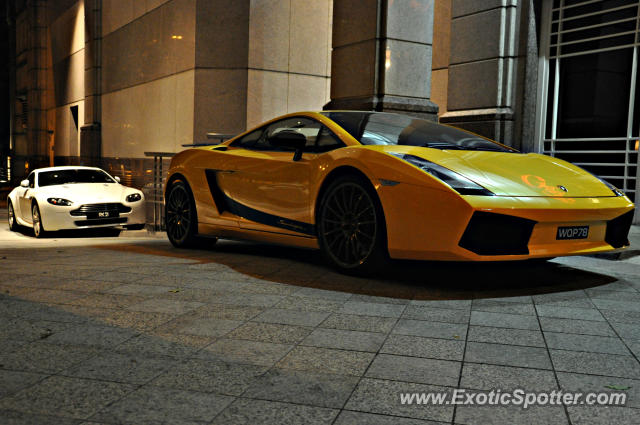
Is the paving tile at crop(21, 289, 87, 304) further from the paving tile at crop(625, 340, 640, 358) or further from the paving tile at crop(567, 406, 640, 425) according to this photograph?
the paving tile at crop(625, 340, 640, 358)

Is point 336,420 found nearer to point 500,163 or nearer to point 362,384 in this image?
point 362,384

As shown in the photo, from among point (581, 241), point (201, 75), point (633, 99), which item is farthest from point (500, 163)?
point (201, 75)

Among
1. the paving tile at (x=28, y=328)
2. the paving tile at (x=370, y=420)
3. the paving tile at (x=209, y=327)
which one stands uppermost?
the paving tile at (x=370, y=420)

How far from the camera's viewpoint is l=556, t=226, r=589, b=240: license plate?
16.1 ft

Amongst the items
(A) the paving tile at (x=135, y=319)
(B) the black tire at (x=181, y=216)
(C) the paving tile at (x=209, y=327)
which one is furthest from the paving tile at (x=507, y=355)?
(B) the black tire at (x=181, y=216)

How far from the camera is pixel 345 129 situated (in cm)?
578

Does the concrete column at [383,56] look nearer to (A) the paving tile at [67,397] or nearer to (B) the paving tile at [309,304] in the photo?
(B) the paving tile at [309,304]

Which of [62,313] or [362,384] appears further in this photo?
[62,313]

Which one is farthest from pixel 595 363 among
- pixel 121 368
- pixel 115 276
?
pixel 115 276

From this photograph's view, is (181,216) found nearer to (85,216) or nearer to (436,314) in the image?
(436,314)

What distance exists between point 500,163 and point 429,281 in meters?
1.04

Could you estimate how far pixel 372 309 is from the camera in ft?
14.4

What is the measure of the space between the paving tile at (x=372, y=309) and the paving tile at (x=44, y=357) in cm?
160

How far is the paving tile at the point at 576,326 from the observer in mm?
3918
